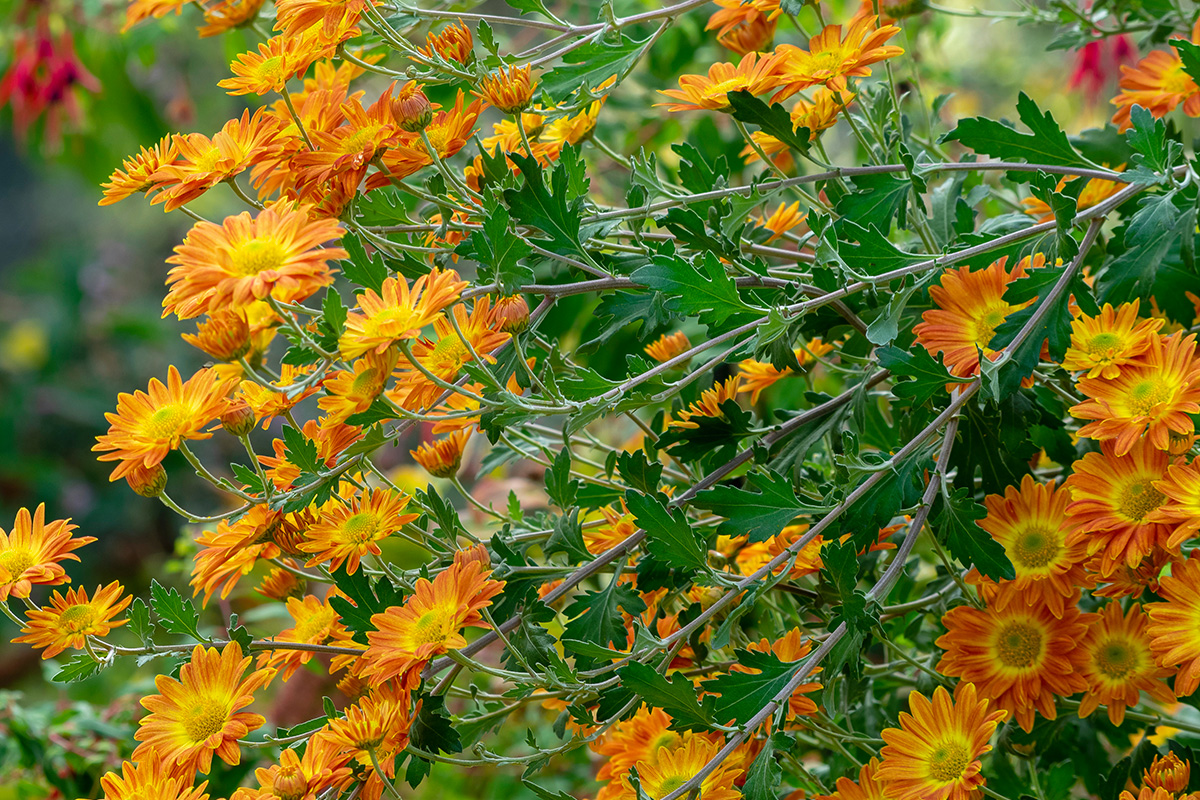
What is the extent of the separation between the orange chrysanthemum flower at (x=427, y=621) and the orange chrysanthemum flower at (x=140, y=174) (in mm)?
255

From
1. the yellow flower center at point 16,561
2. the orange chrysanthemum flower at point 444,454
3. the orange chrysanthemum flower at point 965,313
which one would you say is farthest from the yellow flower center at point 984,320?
the yellow flower center at point 16,561

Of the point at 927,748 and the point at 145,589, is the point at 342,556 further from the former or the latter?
the point at 145,589

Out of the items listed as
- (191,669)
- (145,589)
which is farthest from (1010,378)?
Result: (145,589)

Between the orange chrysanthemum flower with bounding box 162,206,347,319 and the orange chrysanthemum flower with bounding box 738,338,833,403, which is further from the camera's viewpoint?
the orange chrysanthemum flower with bounding box 738,338,833,403

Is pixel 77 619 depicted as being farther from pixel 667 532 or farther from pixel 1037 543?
pixel 1037 543

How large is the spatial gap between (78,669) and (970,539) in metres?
0.48

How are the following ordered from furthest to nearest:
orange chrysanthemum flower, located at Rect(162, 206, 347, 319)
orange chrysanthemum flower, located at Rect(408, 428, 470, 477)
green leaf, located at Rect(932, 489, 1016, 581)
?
orange chrysanthemum flower, located at Rect(408, 428, 470, 477) < green leaf, located at Rect(932, 489, 1016, 581) < orange chrysanthemum flower, located at Rect(162, 206, 347, 319)

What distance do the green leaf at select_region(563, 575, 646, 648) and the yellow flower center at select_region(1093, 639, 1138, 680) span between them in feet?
0.83

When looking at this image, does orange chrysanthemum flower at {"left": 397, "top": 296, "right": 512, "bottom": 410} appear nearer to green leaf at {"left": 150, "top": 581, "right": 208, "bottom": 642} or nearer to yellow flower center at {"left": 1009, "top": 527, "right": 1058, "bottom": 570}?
green leaf at {"left": 150, "top": 581, "right": 208, "bottom": 642}

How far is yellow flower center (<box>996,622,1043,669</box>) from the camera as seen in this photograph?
0.55 meters

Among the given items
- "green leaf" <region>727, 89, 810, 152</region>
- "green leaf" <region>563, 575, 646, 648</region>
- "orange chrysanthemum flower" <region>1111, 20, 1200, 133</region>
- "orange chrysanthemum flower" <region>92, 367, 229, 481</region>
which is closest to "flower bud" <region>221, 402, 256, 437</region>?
"orange chrysanthemum flower" <region>92, 367, 229, 481</region>

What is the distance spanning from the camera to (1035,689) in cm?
55

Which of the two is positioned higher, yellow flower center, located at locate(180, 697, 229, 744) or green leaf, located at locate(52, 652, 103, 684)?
green leaf, located at locate(52, 652, 103, 684)

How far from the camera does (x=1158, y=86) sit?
707 mm
